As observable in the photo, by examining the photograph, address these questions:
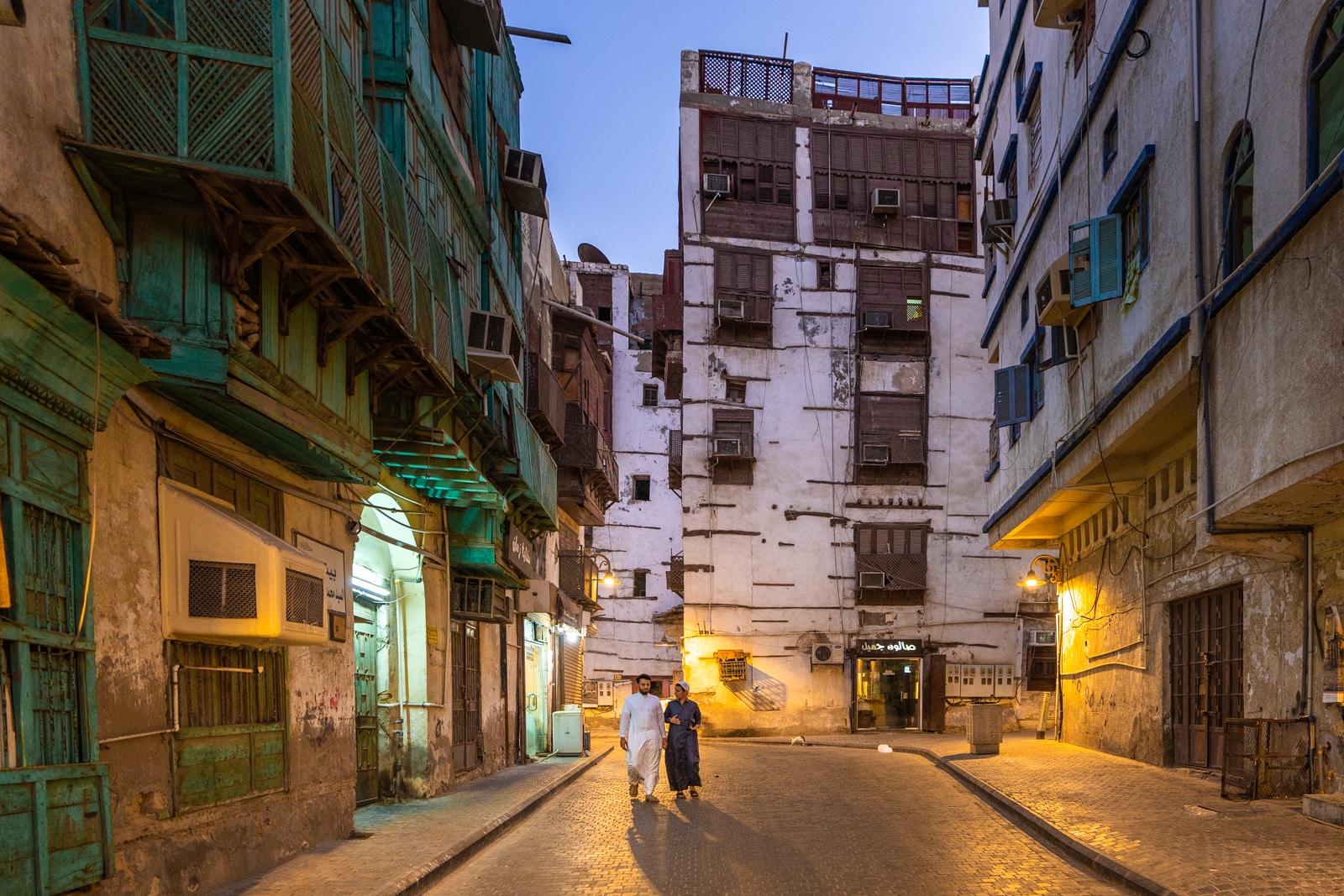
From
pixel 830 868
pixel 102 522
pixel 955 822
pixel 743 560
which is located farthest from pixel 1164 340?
pixel 743 560

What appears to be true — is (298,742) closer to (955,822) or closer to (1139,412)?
(955,822)

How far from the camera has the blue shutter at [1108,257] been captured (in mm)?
15547

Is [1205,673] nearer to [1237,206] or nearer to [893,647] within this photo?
[1237,206]

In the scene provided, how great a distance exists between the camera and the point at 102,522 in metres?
7.47

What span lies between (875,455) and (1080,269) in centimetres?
1897

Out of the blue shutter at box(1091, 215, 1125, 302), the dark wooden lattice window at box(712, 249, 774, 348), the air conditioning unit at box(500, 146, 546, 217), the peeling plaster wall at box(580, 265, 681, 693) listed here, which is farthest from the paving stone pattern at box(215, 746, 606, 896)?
the peeling plaster wall at box(580, 265, 681, 693)

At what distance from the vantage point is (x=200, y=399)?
8336mm

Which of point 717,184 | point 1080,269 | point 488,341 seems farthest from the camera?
point 717,184

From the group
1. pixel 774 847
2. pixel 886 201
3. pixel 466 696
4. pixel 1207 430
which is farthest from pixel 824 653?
pixel 774 847

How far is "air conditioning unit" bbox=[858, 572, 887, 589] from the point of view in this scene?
111 ft

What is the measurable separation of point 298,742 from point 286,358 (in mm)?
3738

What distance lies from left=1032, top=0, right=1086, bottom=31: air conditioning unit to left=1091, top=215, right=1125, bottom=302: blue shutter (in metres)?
3.90

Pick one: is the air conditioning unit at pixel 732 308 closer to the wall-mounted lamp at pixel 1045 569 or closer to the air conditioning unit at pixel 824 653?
the air conditioning unit at pixel 824 653

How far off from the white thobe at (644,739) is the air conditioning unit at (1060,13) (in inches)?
452
